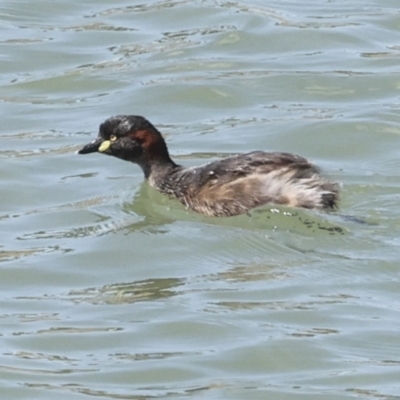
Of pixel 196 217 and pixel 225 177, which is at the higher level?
pixel 225 177

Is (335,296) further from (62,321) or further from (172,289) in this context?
(62,321)

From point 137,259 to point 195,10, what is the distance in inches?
225

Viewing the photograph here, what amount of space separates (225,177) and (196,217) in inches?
14.0

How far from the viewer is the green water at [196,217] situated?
7062 mm

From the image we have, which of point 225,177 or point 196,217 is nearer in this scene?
point 225,177

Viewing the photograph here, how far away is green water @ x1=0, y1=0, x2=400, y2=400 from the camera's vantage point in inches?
278

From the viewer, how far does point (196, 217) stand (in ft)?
30.9

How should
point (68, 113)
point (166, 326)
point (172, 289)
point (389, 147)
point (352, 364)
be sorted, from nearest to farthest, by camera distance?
point (352, 364)
point (166, 326)
point (172, 289)
point (389, 147)
point (68, 113)

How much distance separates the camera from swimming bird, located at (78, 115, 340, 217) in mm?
9008

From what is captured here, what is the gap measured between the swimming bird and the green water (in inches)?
4.2

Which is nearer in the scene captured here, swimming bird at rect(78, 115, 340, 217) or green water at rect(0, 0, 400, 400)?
green water at rect(0, 0, 400, 400)

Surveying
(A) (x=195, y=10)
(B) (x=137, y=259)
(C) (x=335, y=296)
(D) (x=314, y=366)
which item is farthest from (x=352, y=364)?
(A) (x=195, y=10)

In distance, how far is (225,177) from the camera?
9.23 m

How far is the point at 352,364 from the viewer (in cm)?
699
